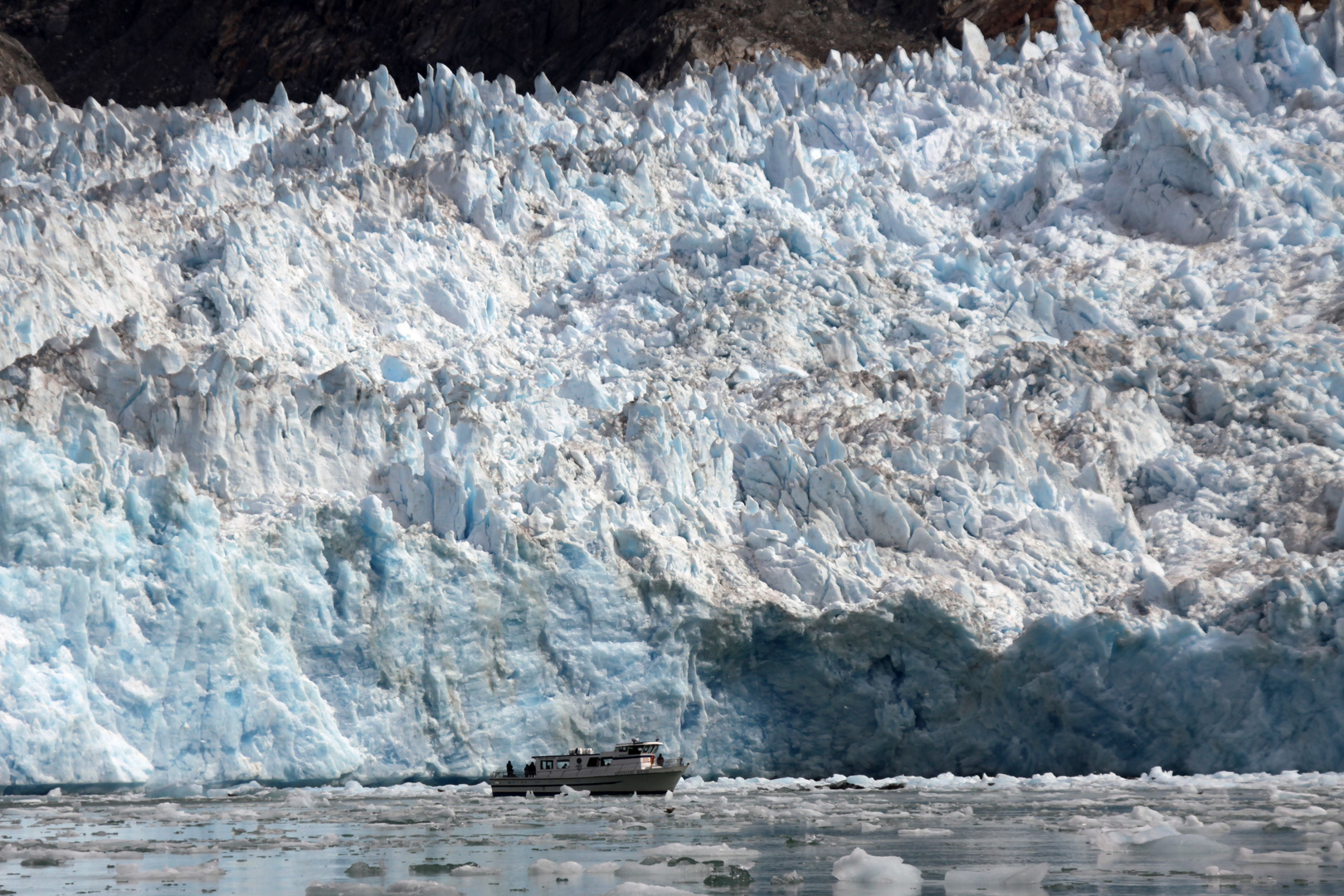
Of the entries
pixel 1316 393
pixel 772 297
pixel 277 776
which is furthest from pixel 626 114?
pixel 277 776

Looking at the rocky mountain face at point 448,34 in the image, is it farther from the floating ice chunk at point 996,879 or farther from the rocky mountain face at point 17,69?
the floating ice chunk at point 996,879

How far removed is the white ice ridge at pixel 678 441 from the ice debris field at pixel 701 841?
1.63 meters

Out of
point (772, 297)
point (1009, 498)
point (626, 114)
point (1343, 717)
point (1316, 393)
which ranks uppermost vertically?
point (626, 114)

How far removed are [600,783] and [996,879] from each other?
10.8 metres

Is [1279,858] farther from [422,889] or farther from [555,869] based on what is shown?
[422,889]

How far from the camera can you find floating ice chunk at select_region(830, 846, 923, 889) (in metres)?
10.9

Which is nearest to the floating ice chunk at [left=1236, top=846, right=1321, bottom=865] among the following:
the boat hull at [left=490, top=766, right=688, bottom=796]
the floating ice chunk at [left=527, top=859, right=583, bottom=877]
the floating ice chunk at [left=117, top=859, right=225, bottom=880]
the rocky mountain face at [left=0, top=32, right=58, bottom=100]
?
the floating ice chunk at [left=527, top=859, right=583, bottom=877]

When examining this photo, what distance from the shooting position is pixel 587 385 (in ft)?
88.9

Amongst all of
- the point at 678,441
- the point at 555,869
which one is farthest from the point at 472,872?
the point at 678,441

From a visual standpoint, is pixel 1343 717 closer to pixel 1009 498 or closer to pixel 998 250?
pixel 1009 498

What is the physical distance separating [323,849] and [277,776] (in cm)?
750

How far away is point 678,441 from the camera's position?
2475 cm

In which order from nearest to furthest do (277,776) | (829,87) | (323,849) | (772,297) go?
(323,849) < (277,776) < (772,297) < (829,87)

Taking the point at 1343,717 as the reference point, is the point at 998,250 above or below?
above
